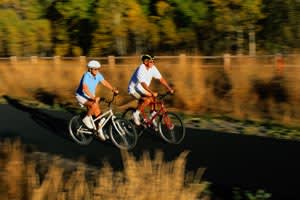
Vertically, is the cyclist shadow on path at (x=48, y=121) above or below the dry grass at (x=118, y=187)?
above

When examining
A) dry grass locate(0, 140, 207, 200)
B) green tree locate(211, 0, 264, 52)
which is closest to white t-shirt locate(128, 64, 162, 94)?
dry grass locate(0, 140, 207, 200)

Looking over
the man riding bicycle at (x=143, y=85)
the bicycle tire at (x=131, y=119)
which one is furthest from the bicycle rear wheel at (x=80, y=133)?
the man riding bicycle at (x=143, y=85)

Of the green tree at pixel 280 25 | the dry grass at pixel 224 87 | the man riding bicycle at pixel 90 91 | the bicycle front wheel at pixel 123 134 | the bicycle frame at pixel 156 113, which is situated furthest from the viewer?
the green tree at pixel 280 25

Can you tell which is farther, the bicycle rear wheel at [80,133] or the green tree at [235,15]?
the green tree at [235,15]

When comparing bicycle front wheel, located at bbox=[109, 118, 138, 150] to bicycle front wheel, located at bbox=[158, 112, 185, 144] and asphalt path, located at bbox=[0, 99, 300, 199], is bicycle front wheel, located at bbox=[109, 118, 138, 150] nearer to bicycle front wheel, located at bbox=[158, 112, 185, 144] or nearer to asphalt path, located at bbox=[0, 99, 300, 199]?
asphalt path, located at bbox=[0, 99, 300, 199]

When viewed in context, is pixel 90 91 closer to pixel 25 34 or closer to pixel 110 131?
pixel 110 131

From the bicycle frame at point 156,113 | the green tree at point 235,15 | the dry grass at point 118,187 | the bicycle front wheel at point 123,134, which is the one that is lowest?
the dry grass at point 118,187

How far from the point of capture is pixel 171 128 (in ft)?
32.5

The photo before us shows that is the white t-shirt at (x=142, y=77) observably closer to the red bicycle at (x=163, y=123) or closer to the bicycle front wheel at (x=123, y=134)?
the red bicycle at (x=163, y=123)

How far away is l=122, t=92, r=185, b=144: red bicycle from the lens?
389 inches

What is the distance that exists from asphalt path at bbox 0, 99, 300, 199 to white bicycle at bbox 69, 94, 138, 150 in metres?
0.16

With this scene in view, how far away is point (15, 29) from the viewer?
55562mm

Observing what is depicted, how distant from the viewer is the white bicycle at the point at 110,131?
9547 mm

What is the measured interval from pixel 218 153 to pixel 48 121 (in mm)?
5948
